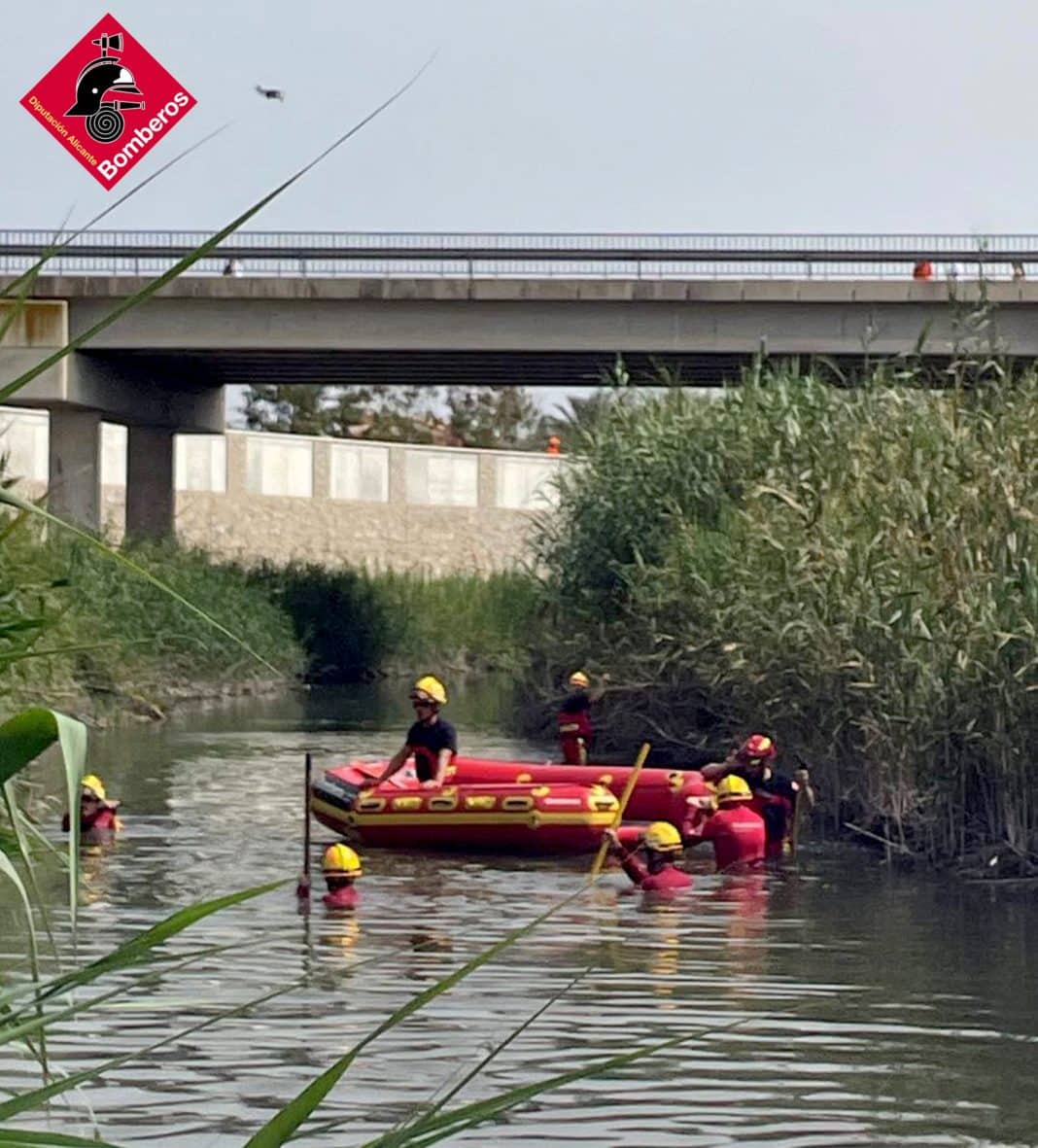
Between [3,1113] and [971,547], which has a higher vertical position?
[971,547]

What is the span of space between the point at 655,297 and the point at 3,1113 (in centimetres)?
2895

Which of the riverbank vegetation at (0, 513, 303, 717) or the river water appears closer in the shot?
the river water

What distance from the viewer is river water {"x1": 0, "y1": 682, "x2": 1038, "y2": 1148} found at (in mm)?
7160

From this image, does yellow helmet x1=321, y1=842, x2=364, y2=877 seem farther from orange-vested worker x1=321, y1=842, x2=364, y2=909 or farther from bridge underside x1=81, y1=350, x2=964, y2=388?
bridge underside x1=81, y1=350, x2=964, y2=388

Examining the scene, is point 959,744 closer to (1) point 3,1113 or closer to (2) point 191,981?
(2) point 191,981

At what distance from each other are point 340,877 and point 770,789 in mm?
3318

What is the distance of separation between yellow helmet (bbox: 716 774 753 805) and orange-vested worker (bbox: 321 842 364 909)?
2.71 meters

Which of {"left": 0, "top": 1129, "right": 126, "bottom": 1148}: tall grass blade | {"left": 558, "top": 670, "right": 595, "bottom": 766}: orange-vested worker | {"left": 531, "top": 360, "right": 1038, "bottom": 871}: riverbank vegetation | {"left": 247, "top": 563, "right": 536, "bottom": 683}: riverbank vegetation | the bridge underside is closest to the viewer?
{"left": 0, "top": 1129, "right": 126, "bottom": 1148}: tall grass blade

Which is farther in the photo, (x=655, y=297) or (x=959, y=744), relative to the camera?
(x=655, y=297)

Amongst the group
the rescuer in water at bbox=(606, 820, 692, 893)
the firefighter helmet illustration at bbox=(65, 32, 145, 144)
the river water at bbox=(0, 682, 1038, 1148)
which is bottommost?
the river water at bbox=(0, 682, 1038, 1148)

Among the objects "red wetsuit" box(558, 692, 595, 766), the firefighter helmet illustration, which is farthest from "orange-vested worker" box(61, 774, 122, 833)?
the firefighter helmet illustration

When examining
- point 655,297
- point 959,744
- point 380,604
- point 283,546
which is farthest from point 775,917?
point 283,546

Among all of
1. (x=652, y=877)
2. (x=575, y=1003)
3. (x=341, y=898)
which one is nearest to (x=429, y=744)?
(x=652, y=877)

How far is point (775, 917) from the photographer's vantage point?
12023 millimetres
